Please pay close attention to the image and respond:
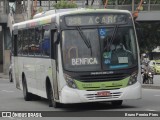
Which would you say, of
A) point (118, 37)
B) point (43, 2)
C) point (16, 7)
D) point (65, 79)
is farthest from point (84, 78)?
point (43, 2)

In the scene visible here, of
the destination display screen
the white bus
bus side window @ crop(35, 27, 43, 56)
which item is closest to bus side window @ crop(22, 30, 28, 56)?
bus side window @ crop(35, 27, 43, 56)

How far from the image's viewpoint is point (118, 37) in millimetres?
16641

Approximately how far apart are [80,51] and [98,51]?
514mm

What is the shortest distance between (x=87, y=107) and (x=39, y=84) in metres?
2.28

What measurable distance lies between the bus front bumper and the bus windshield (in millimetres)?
632

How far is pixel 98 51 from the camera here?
16.4 metres

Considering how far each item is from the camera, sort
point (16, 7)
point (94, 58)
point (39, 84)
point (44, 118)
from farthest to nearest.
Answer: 1. point (16, 7)
2. point (39, 84)
3. point (94, 58)
4. point (44, 118)

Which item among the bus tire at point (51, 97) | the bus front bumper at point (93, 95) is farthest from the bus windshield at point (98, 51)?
the bus tire at point (51, 97)

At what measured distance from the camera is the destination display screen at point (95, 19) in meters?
16.6

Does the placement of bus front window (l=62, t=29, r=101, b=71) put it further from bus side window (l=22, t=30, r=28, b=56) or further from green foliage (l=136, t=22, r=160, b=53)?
green foliage (l=136, t=22, r=160, b=53)

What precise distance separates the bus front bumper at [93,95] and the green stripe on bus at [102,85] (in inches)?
4.5

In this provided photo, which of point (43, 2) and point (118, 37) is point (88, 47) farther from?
point (43, 2)

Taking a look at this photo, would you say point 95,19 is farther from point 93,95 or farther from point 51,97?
point 51,97

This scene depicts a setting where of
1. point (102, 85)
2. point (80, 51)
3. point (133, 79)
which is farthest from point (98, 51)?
point (133, 79)
